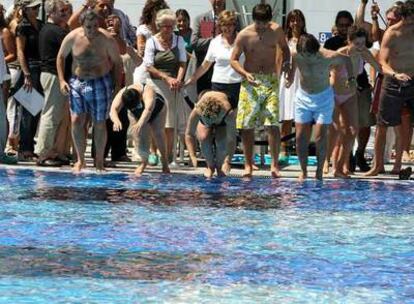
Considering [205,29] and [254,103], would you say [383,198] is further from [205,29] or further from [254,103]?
[205,29]

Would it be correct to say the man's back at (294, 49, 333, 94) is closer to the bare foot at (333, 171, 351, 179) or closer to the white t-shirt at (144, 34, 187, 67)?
the bare foot at (333, 171, 351, 179)

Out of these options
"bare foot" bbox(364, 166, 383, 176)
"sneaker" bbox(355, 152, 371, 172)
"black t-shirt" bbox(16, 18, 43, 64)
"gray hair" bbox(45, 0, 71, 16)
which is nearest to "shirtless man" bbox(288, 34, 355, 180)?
"bare foot" bbox(364, 166, 383, 176)

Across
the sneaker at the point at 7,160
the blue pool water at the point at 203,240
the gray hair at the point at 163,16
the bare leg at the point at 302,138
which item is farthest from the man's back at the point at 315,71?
the sneaker at the point at 7,160

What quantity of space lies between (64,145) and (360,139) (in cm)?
345

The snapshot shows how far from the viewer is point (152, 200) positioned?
10562 millimetres

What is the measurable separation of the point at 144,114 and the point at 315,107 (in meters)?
1.78

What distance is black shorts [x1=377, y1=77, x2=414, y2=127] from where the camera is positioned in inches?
515

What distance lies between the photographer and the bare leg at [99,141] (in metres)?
12.8

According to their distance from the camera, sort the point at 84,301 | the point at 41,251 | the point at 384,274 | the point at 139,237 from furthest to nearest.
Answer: the point at 139,237 → the point at 41,251 → the point at 384,274 → the point at 84,301

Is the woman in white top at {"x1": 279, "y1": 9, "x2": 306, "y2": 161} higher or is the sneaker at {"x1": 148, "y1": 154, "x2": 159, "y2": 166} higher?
the woman in white top at {"x1": 279, "y1": 9, "x2": 306, "y2": 161}

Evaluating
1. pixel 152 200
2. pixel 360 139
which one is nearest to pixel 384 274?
pixel 152 200

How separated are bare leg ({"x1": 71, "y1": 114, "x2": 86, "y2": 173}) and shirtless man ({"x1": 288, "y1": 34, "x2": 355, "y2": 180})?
2.28 m

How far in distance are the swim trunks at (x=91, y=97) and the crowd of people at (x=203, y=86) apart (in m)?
0.01

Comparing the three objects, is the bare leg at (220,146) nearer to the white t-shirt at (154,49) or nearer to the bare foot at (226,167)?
the bare foot at (226,167)
